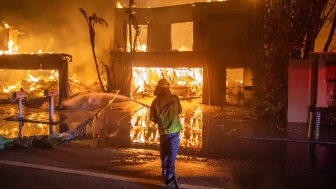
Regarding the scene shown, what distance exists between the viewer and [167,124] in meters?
5.44

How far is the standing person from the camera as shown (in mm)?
5414

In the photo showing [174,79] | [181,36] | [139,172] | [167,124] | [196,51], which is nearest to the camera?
[167,124]

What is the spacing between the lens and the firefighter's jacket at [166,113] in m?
5.44

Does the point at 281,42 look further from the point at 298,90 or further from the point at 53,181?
the point at 53,181

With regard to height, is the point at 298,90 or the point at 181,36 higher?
the point at 181,36

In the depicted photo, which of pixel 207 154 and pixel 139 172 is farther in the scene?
pixel 207 154

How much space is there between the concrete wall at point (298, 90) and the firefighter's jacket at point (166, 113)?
8969 mm

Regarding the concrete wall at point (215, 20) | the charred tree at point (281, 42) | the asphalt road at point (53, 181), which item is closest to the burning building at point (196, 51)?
the concrete wall at point (215, 20)

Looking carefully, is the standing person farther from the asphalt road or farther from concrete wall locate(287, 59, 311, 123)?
concrete wall locate(287, 59, 311, 123)

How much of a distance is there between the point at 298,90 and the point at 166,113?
9303mm

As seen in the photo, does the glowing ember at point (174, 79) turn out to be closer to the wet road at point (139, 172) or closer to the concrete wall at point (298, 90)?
the concrete wall at point (298, 90)

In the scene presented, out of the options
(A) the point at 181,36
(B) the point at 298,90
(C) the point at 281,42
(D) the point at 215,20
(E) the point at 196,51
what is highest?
(A) the point at 181,36

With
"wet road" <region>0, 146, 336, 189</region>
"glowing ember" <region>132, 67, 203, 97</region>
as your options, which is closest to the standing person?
"wet road" <region>0, 146, 336, 189</region>

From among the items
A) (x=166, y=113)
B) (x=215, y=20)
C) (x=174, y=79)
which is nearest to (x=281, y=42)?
(x=215, y=20)
